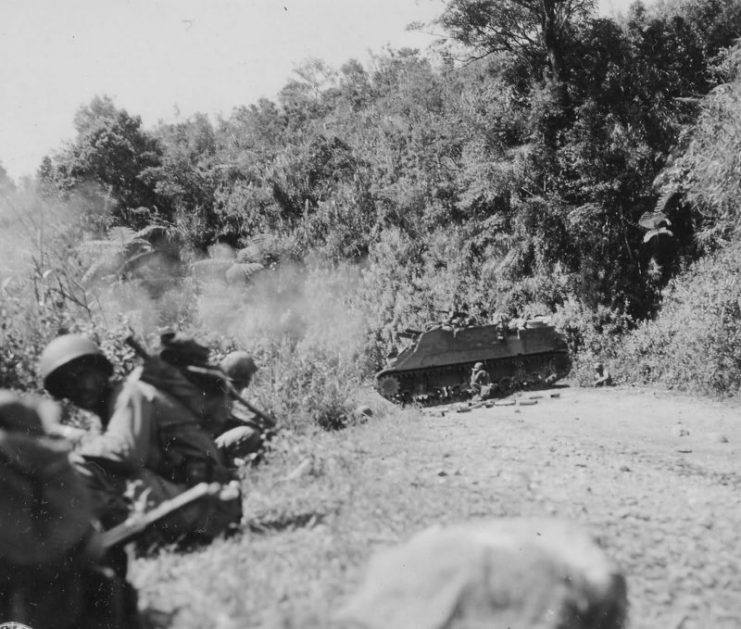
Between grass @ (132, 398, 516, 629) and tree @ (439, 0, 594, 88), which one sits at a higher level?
tree @ (439, 0, 594, 88)

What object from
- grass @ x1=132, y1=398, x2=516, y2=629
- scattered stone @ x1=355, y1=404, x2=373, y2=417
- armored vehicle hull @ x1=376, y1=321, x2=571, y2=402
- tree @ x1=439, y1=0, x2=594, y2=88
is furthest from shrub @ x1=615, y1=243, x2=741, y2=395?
grass @ x1=132, y1=398, x2=516, y2=629

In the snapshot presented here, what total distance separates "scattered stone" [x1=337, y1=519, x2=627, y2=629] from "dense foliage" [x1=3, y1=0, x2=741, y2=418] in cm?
751

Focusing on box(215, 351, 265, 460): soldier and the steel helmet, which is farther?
box(215, 351, 265, 460): soldier

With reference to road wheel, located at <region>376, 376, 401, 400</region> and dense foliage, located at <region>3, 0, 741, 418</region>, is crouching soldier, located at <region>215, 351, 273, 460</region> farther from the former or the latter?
road wheel, located at <region>376, 376, 401, 400</region>

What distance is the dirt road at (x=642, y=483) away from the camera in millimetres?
2945

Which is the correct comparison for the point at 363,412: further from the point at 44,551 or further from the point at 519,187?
the point at 519,187

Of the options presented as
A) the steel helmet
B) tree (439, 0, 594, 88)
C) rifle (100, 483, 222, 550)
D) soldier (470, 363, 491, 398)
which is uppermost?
tree (439, 0, 594, 88)

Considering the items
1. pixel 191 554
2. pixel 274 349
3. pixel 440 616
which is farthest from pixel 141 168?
pixel 440 616

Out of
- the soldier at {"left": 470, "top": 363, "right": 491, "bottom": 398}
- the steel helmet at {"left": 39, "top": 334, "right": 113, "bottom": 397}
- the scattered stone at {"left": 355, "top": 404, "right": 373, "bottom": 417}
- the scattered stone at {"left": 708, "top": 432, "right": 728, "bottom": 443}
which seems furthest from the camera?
the soldier at {"left": 470, "top": 363, "right": 491, "bottom": 398}

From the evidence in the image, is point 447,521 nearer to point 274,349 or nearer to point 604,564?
point 604,564

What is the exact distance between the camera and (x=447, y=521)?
3092 millimetres

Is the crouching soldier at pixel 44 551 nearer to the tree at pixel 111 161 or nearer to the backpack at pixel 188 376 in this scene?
the backpack at pixel 188 376

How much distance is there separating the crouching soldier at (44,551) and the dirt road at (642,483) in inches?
86.4

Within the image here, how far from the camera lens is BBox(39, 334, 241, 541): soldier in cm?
255
